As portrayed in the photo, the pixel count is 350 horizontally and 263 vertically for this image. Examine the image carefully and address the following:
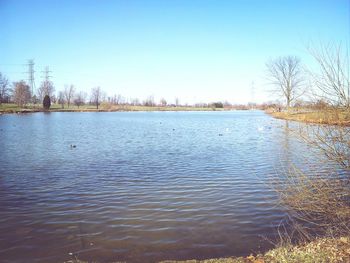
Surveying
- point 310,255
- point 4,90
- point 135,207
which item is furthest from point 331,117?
point 4,90

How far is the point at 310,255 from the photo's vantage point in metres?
5.20

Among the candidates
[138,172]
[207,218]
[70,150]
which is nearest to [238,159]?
[138,172]

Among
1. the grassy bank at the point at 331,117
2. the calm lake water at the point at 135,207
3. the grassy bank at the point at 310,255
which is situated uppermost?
the grassy bank at the point at 331,117

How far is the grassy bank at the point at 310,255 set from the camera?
5070 millimetres

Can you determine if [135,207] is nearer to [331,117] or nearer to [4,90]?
[331,117]

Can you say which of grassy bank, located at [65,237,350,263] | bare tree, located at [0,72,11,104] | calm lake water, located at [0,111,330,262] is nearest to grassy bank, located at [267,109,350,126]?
calm lake water, located at [0,111,330,262]

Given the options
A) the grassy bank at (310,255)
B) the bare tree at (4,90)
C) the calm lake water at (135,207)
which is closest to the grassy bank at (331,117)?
the calm lake water at (135,207)

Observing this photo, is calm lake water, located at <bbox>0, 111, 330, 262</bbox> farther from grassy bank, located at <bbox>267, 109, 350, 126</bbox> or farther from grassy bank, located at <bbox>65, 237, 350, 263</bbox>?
grassy bank, located at <bbox>65, 237, 350, 263</bbox>

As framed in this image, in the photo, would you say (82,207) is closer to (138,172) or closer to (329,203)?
(138,172)

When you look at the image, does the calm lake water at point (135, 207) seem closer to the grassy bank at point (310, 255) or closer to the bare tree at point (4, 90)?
the grassy bank at point (310, 255)

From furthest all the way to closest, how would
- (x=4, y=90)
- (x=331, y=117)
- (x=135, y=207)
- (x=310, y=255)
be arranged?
1. (x=4, y=90)
2. (x=135, y=207)
3. (x=331, y=117)
4. (x=310, y=255)

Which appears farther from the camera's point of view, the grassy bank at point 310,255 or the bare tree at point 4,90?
the bare tree at point 4,90

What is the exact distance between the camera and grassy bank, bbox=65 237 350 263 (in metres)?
5.07

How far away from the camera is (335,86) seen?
561 cm
